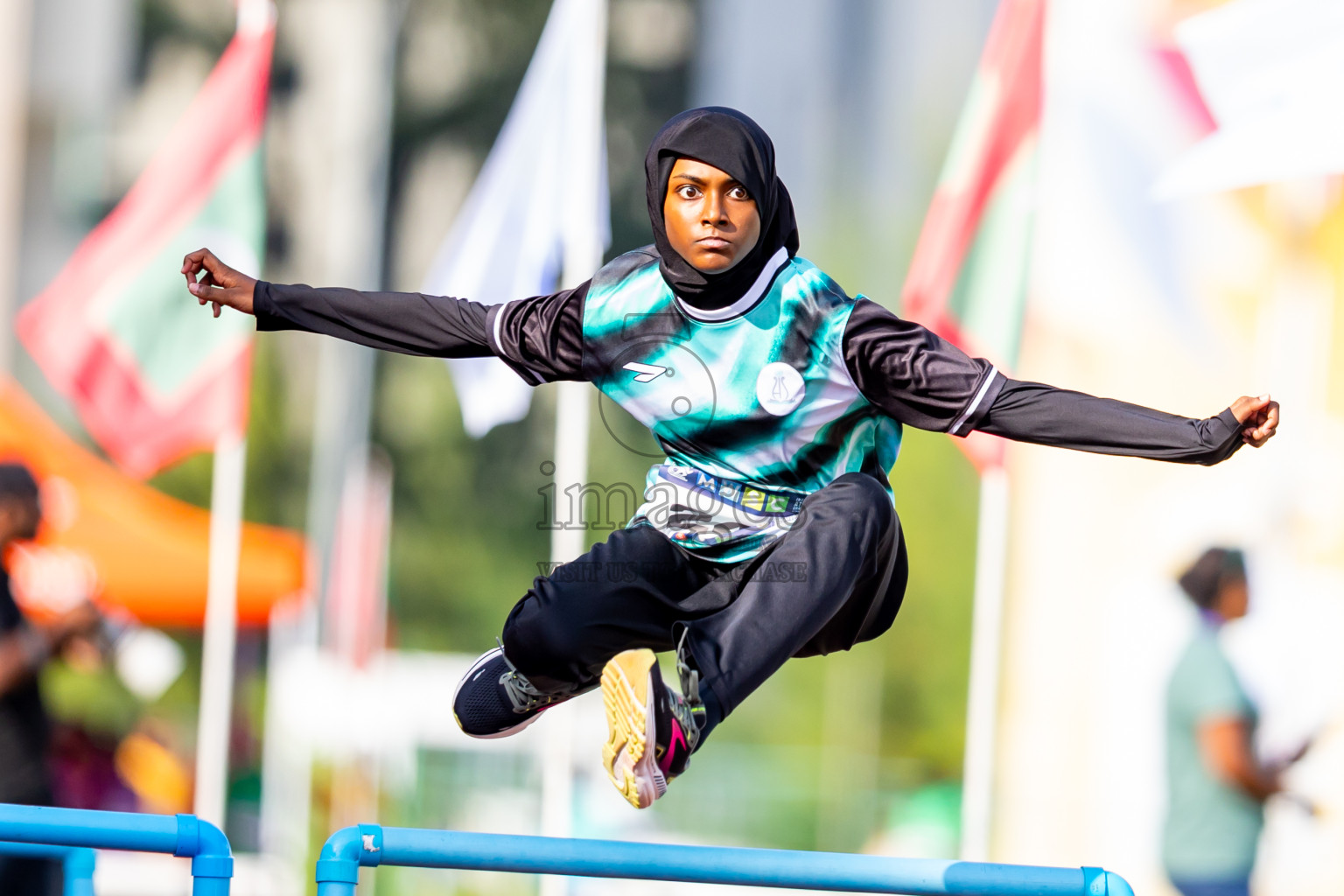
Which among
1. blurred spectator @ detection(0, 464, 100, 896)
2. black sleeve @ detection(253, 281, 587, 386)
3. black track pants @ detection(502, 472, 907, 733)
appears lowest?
blurred spectator @ detection(0, 464, 100, 896)

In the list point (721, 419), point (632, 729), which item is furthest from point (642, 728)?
point (721, 419)

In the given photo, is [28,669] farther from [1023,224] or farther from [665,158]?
[1023,224]

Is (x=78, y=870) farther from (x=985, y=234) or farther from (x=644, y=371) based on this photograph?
(x=985, y=234)

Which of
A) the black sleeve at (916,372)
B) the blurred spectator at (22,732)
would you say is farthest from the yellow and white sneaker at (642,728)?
the blurred spectator at (22,732)

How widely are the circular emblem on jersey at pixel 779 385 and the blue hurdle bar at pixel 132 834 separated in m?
1.34

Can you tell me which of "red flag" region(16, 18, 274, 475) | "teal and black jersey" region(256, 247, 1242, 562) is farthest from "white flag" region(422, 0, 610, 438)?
"teal and black jersey" region(256, 247, 1242, 562)

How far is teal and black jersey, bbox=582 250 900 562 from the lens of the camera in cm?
292

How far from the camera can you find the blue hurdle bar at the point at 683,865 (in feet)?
8.90

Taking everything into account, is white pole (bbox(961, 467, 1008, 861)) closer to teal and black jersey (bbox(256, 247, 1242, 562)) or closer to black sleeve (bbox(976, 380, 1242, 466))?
teal and black jersey (bbox(256, 247, 1242, 562))

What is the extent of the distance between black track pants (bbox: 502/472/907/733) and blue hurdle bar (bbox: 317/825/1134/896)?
11.9 inches

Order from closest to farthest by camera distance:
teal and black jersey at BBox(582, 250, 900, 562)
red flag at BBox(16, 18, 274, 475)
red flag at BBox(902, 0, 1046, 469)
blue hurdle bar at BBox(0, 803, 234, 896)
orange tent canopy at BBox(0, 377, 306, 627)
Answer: blue hurdle bar at BBox(0, 803, 234, 896), teal and black jersey at BBox(582, 250, 900, 562), red flag at BBox(902, 0, 1046, 469), red flag at BBox(16, 18, 274, 475), orange tent canopy at BBox(0, 377, 306, 627)

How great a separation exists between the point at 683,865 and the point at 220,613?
17.3 feet

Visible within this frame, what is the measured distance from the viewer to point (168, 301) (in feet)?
23.8

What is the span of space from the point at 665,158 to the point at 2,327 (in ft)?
47.1
